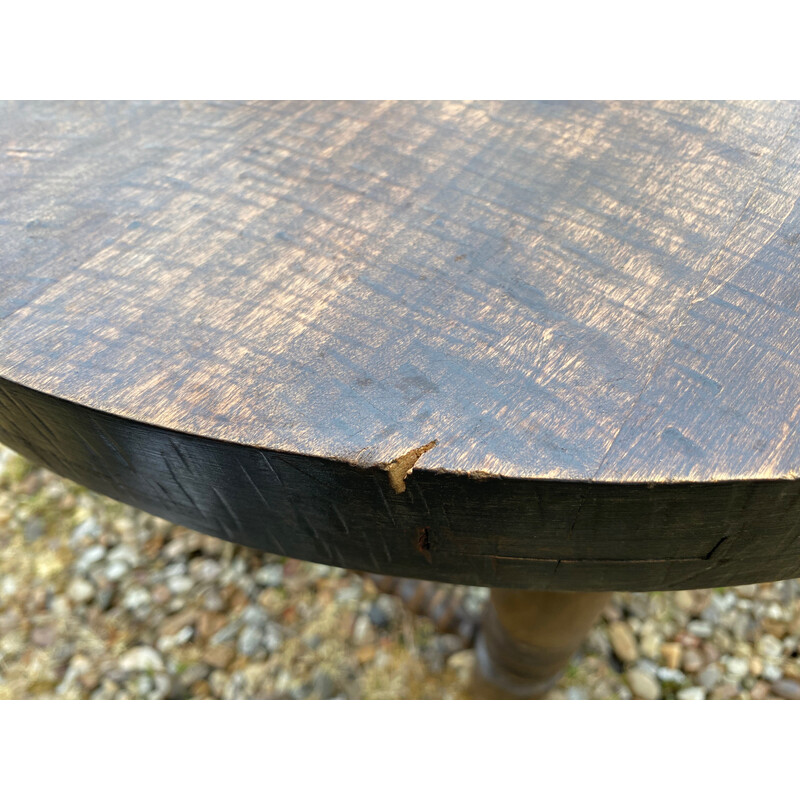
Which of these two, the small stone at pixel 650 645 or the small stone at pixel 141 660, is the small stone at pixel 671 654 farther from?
the small stone at pixel 141 660

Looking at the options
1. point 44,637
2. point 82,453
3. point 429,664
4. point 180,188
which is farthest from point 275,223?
point 44,637

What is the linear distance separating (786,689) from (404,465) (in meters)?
0.97

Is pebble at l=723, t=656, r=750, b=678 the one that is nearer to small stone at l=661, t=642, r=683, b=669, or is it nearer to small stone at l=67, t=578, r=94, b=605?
small stone at l=661, t=642, r=683, b=669

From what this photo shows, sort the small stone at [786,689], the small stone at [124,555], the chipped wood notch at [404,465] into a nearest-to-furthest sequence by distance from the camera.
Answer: the chipped wood notch at [404,465] → the small stone at [786,689] → the small stone at [124,555]

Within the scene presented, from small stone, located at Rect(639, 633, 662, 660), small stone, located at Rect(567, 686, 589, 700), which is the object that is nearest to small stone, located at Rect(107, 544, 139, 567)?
small stone, located at Rect(567, 686, 589, 700)

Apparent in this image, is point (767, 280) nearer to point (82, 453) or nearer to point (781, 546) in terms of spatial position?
point (781, 546)

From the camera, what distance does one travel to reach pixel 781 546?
432 mm

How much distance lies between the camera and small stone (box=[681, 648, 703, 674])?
3.64 feet

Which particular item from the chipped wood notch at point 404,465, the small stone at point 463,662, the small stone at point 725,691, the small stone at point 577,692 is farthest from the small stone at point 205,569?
the chipped wood notch at point 404,465

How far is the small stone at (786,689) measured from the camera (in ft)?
3.49

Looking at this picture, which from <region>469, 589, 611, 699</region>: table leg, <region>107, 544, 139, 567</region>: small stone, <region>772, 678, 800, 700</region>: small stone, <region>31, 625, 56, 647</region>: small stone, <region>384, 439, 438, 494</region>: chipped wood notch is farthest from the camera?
<region>107, 544, 139, 567</region>: small stone

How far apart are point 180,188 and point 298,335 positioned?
0.69 feet

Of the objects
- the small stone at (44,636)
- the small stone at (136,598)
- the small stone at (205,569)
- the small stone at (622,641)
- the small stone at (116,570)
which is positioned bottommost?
the small stone at (622,641)

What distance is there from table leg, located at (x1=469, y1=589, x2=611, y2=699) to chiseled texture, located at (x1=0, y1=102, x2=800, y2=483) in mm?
380
